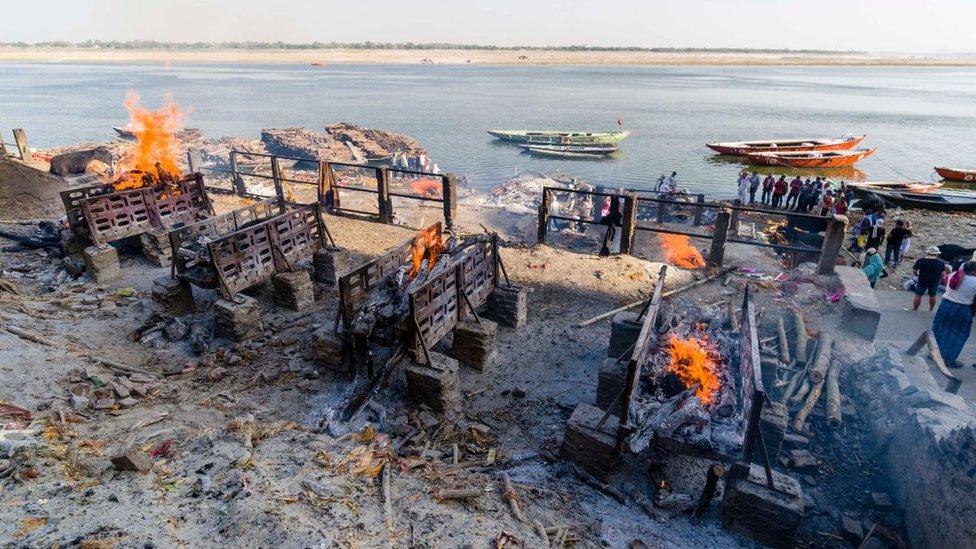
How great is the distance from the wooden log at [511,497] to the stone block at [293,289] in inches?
218

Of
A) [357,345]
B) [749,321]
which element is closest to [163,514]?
[357,345]

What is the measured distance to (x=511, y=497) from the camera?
4.98 m

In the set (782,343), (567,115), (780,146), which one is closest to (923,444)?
(782,343)

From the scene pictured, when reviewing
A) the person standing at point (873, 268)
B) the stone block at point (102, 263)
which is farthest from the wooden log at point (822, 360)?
the stone block at point (102, 263)

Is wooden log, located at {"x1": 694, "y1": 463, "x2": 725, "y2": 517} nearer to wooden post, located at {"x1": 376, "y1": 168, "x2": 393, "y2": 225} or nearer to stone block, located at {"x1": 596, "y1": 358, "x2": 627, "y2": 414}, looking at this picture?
stone block, located at {"x1": 596, "y1": 358, "x2": 627, "y2": 414}

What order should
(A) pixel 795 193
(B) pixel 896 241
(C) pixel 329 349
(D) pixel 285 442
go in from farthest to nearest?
(A) pixel 795 193
(B) pixel 896 241
(C) pixel 329 349
(D) pixel 285 442

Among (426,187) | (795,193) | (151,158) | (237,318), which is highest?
(151,158)

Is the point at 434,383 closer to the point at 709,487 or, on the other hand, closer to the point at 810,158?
the point at 709,487

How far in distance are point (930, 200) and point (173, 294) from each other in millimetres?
28664

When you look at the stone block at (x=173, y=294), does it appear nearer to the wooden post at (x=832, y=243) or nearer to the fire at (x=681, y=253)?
the fire at (x=681, y=253)

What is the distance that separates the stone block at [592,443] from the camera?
17.6ft

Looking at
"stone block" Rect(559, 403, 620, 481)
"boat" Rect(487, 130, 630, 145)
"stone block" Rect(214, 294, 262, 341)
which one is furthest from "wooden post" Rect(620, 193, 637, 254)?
"boat" Rect(487, 130, 630, 145)

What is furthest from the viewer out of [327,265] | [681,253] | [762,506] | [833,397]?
[681,253]

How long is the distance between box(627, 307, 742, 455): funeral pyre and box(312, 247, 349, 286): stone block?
6295 mm
